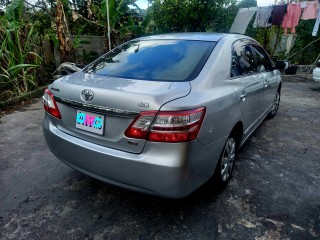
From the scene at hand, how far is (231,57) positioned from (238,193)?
4.44 ft

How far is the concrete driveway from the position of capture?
7.07ft

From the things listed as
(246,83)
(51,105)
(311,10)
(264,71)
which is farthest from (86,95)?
(311,10)

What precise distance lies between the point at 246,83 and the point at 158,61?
3.28ft

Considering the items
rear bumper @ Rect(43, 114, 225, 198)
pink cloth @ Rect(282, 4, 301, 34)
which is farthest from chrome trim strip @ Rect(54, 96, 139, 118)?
pink cloth @ Rect(282, 4, 301, 34)

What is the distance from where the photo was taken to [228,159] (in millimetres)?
2695

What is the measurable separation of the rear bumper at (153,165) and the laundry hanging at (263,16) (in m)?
9.19

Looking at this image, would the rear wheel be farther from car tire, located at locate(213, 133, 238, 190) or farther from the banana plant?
the banana plant

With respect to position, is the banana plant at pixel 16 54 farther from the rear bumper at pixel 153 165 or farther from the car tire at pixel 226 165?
the car tire at pixel 226 165

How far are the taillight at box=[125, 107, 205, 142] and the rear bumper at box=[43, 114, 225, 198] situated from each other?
0.17 feet

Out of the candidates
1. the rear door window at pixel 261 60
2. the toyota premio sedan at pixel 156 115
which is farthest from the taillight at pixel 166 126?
the rear door window at pixel 261 60

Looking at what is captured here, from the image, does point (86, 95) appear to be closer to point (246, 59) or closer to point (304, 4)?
point (246, 59)

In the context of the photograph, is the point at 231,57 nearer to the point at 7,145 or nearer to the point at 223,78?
the point at 223,78

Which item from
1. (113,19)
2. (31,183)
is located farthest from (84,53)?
(31,183)

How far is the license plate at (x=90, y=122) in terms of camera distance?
2043 millimetres
